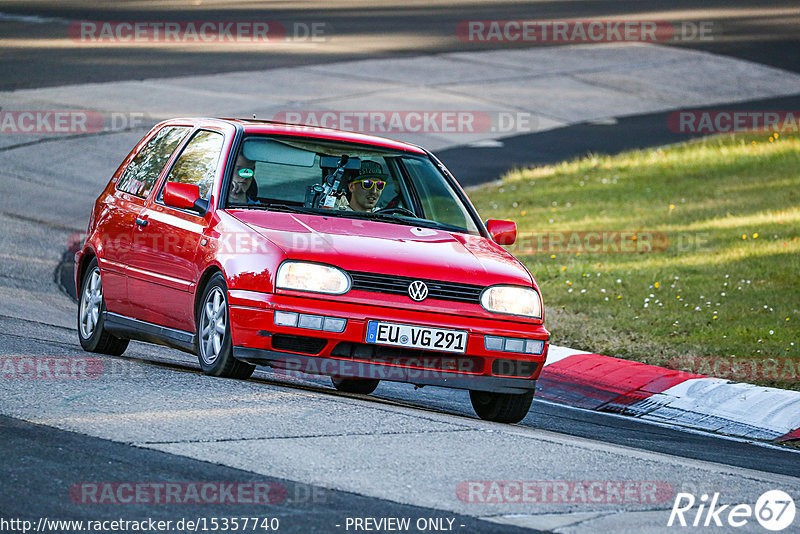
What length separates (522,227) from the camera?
17156mm

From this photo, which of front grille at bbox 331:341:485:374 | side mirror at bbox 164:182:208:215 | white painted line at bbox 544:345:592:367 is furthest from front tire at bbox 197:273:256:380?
white painted line at bbox 544:345:592:367

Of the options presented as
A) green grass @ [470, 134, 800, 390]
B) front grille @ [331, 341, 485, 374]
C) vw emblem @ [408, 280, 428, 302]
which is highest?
vw emblem @ [408, 280, 428, 302]

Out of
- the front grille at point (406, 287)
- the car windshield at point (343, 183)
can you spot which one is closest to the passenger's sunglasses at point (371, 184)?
the car windshield at point (343, 183)

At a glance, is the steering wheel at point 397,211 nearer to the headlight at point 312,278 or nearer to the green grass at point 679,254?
the headlight at point 312,278

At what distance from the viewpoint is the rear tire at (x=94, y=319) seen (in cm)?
924

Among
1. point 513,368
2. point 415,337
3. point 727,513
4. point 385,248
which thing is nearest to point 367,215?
point 385,248

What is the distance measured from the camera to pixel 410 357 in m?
7.46

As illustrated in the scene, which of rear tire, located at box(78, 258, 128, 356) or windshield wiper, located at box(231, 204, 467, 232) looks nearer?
windshield wiper, located at box(231, 204, 467, 232)

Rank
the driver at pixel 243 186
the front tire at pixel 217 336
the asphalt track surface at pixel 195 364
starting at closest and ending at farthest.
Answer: the asphalt track surface at pixel 195 364
the front tire at pixel 217 336
the driver at pixel 243 186

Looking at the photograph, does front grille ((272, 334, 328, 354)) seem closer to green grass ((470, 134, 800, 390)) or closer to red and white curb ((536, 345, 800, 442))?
red and white curb ((536, 345, 800, 442))

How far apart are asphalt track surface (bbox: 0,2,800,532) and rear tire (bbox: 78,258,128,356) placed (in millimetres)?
197

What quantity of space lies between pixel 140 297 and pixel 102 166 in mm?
11601

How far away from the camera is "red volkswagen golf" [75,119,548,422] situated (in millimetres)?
7398

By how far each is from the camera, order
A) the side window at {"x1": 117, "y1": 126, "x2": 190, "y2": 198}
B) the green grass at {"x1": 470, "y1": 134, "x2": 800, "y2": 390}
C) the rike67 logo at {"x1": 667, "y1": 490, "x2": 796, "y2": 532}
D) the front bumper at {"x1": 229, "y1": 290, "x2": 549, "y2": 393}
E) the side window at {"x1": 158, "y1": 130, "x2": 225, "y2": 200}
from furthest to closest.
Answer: the green grass at {"x1": 470, "y1": 134, "x2": 800, "y2": 390}, the side window at {"x1": 117, "y1": 126, "x2": 190, "y2": 198}, the side window at {"x1": 158, "y1": 130, "x2": 225, "y2": 200}, the front bumper at {"x1": 229, "y1": 290, "x2": 549, "y2": 393}, the rike67 logo at {"x1": 667, "y1": 490, "x2": 796, "y2": 532}
